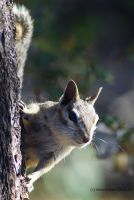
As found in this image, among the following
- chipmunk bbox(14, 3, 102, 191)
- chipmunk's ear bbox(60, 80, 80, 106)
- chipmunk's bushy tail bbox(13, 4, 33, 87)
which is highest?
chipmunk's bushy tail bbox(13, 4, 33, 87)

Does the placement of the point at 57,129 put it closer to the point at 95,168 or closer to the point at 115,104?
the point at 95,168

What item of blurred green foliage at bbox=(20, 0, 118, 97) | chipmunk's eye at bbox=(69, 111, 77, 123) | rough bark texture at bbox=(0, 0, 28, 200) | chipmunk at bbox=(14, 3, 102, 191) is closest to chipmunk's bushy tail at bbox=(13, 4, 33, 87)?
chipmunk at bbox=(14, 3, 102, 191)

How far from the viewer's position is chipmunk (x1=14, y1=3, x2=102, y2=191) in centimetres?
334

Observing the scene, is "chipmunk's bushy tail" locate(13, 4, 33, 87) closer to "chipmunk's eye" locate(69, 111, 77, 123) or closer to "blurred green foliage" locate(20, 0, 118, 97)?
"chipmunk's eye" locate(69, 111, 77, 123)

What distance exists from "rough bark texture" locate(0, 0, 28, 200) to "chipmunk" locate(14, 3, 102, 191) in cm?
30

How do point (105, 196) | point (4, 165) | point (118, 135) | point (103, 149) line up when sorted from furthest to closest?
point (105, 196) < point (118, 135) < point (103, 149) < point (4, 165)

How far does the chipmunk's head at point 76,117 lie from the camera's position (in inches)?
129

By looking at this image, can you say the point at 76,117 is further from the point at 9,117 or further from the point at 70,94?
the point at 9,117

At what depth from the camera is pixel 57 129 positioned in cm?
341

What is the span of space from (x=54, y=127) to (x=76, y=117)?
15 centimetres

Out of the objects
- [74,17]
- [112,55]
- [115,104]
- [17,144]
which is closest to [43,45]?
[17,144]

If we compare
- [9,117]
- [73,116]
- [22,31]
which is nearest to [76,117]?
[73,116]

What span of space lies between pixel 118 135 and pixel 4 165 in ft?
6.15

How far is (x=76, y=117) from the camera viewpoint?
10.9 ft
